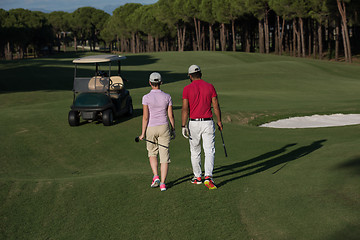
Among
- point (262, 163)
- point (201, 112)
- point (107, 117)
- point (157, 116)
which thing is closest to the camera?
point (201, 112)

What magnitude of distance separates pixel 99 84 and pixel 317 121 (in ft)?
32.2

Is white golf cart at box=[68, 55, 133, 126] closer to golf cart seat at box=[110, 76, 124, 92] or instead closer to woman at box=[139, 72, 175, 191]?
golf cart seat at box=[110, 76, 124, 92]

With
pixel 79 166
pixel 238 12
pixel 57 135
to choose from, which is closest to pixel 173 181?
pixel 79 166

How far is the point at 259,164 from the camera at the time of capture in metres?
10.6

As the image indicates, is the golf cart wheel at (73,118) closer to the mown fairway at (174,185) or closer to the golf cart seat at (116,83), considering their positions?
the mown fairway at (174,185)

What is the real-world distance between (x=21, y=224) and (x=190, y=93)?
3.67 m

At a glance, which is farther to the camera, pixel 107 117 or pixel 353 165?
pixel 107 117

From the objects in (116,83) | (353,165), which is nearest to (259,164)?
(353,165)

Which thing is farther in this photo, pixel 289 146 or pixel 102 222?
pixel 289 146

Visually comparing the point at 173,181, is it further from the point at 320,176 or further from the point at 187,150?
the point at 187,150

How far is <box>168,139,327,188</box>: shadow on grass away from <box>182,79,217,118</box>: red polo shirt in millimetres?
1472

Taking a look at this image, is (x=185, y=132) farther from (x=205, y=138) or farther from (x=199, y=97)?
(x=199, y=97)

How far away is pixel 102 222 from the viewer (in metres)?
6.84

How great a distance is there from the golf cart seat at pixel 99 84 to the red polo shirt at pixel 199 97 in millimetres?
9508
